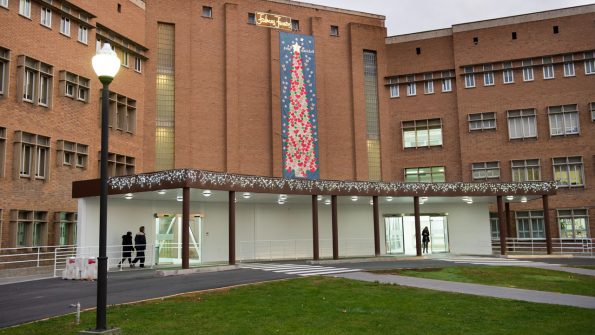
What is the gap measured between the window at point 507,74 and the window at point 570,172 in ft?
20.6

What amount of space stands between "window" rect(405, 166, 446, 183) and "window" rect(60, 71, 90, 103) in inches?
876

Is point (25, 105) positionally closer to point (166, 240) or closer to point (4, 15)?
point (4, 15)

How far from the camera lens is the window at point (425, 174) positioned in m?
39.8

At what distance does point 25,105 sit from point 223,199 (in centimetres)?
981

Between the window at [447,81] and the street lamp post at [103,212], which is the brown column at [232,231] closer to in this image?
the street lamp post at [103,212]

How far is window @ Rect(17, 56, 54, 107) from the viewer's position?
24.9m

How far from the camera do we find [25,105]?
25.2 meters

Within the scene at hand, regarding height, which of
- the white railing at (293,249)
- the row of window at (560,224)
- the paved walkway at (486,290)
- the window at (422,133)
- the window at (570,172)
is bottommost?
the paved walkway at (486,290)

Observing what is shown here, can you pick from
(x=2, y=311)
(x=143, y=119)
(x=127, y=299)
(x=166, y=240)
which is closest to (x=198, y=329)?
(x=127, y=299)

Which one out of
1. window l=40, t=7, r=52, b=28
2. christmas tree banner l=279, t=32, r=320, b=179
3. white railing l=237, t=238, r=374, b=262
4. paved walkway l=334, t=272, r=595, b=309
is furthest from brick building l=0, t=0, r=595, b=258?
paved walkway l=334, t=272, r=595, b=309

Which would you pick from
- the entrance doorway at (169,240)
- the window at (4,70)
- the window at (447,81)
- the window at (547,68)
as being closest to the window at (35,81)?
the window at (4,70)

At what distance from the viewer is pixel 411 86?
40.7m

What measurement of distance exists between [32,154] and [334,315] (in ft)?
63.7

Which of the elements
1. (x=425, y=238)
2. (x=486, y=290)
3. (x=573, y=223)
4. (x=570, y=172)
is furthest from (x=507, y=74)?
(x=486, y=290)
